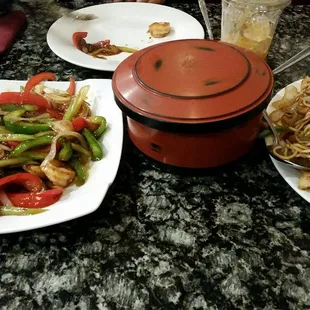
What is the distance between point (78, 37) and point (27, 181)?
78 cm

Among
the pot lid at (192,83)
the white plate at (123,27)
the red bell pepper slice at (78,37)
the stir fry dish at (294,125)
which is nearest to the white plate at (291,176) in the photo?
the stir fry dish at (294,125)

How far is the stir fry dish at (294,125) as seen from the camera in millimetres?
853

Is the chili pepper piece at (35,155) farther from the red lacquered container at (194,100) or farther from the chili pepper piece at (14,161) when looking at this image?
the red lacquered container at (194,100)

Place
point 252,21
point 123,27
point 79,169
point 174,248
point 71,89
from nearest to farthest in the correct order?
point 174,248
point 79,169
point 71,89
point 252,21
point 123,27

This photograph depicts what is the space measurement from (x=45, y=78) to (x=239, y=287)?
0.75 metres

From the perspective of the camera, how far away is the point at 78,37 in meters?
1.45

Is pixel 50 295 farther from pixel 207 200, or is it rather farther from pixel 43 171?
pixel 207 200

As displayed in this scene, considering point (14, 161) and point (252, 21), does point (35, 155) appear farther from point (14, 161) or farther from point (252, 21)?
point (252, 21)

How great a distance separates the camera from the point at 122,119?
967 millimetres

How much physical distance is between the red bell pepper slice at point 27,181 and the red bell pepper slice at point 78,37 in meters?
0.70

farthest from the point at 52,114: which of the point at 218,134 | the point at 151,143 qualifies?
the point at 218,134

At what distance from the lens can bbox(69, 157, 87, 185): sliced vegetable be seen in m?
0.83

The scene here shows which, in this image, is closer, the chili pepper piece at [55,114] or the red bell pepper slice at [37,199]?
the red bell pepper slice at [37,199]

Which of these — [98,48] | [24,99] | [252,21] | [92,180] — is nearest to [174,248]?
[92,180]
